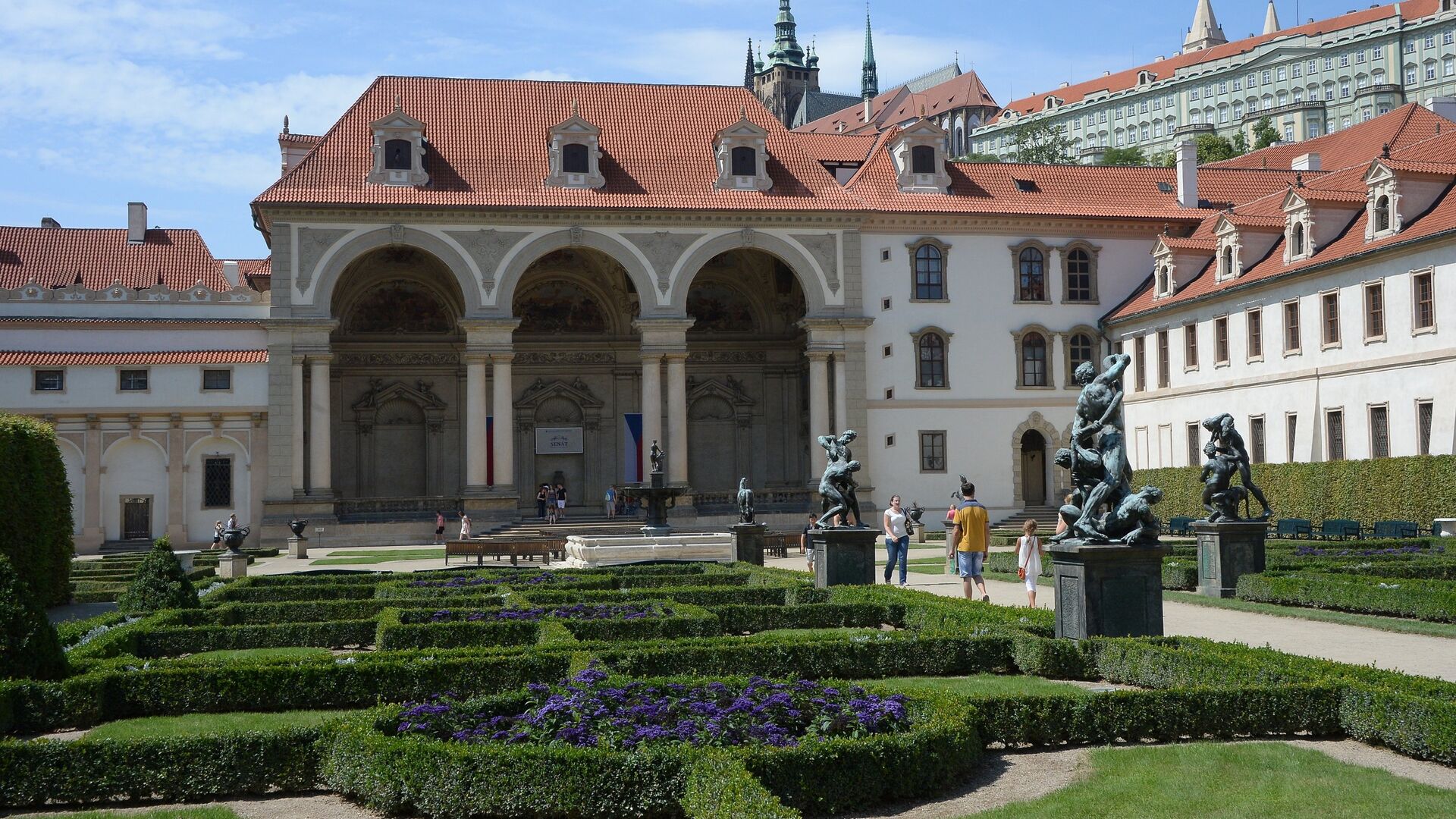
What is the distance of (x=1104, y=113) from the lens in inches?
5561

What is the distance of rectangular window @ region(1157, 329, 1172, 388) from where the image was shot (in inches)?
1815

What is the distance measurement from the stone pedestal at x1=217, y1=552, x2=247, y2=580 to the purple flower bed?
20.4 meters

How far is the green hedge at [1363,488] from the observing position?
32625 millimetres

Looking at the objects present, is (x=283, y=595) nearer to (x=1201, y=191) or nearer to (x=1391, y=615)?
(x=1391, y=615)

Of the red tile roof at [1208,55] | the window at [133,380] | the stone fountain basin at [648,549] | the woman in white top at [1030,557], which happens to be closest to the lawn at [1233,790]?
the woman in white top at [1030,557]

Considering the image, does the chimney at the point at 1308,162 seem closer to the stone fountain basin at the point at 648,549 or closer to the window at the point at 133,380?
the stone fountain basin at the point at 648,549

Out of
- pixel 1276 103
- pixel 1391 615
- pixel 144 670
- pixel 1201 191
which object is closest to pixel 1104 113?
pixel 1276 103

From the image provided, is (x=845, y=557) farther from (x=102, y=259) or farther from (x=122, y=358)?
(x=102, y=259)

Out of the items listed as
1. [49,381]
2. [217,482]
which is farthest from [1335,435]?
[49,381]

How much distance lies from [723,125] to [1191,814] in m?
45.5

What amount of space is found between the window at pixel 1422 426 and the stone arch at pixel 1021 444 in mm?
15617

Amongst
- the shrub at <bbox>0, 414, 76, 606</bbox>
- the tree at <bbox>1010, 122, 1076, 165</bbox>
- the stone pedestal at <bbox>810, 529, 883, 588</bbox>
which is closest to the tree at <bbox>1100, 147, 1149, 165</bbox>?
the tree at <bbox>1010, 122, 1076, 165</bbox>

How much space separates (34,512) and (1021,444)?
114 feet

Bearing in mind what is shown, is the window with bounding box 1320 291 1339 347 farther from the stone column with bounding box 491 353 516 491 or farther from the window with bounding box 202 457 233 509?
the window with bounding box 202 457 233 509
